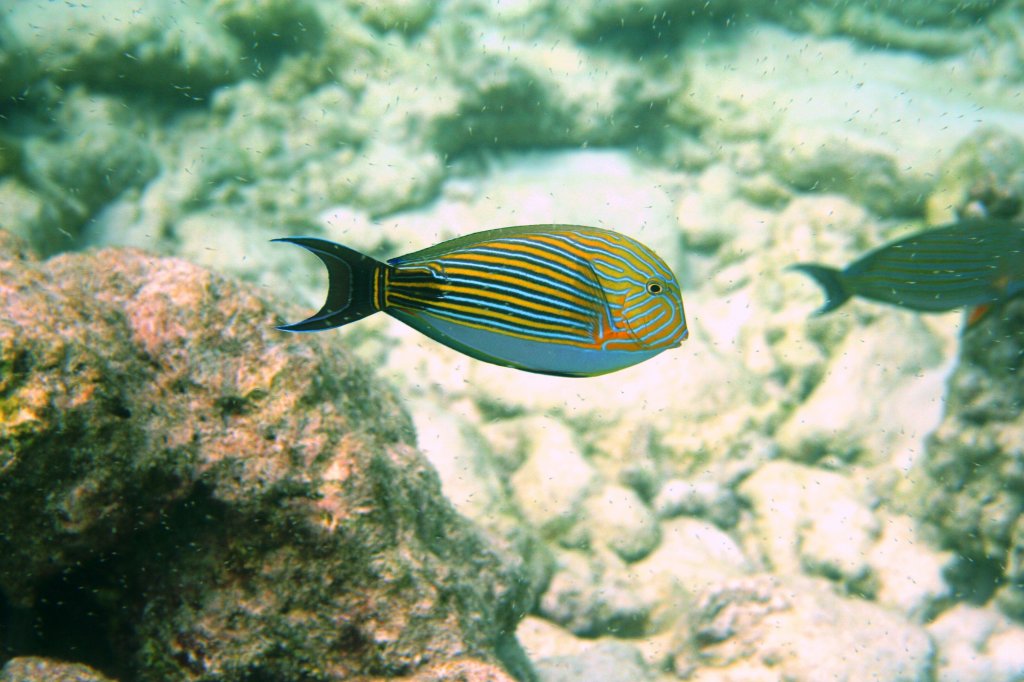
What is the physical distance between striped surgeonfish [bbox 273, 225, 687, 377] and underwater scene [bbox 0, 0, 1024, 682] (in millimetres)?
10

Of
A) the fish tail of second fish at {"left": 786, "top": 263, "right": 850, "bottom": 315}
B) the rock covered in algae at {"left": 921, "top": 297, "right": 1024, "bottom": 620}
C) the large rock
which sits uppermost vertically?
the fish tail of second fish at {"left": 786, "top": 263, "right": 850, "bottom": 315}

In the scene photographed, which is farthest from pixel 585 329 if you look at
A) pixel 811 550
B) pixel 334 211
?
pixel 334 211

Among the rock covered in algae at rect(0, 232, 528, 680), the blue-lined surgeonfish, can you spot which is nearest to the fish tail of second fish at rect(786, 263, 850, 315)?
the blue-lined surgeonfish

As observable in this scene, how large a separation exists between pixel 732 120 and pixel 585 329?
24.0 ft

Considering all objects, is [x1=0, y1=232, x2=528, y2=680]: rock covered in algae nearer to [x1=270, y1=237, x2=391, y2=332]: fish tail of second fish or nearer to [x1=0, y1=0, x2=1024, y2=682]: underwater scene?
[x1=0, y1=0, x2=1024, y2=682]: underwater scene

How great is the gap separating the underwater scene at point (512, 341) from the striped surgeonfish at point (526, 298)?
0.01 m

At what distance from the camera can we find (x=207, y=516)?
2.27 metres

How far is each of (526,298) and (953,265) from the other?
10.4ft

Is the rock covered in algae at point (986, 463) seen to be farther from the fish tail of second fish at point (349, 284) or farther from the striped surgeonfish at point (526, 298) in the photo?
the fish tail of second fish at point (349, 284)

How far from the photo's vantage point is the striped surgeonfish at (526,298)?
160cm

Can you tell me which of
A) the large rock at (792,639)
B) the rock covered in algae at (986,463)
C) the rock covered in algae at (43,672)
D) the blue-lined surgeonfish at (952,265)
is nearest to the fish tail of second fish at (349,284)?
the rock covered in algae at (43,672)

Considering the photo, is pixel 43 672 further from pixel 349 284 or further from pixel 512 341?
pixel 512 341

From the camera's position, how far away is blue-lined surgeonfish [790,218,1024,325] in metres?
3.43

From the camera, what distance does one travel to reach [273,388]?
7.93 ft
